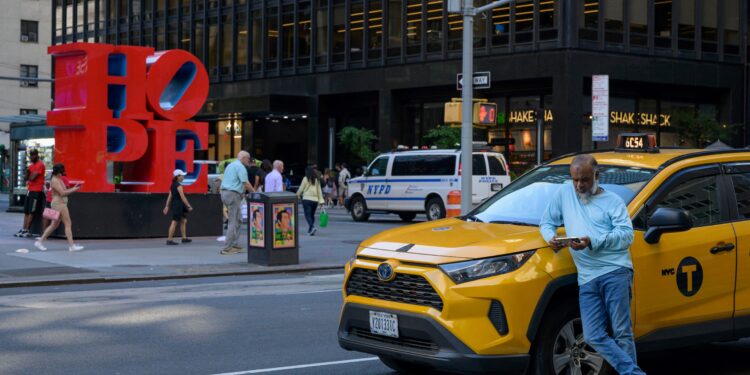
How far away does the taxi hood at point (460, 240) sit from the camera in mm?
6750

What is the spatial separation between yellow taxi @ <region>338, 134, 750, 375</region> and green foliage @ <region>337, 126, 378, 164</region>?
40.7 meters

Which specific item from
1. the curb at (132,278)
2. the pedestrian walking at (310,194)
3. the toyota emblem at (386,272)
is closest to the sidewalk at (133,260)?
the curb at (132,278)

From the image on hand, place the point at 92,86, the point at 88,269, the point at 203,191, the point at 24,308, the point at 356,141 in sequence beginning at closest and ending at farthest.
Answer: the point at 24,308 < the point at 88,269 < the point at 92,86 < the point at 203,191 < the point at 356,141

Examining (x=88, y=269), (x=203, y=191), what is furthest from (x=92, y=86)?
(x=88, y=269)

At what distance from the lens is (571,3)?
42.6 metres

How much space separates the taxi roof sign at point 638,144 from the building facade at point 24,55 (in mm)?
76443


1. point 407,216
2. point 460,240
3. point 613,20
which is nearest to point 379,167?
point 407,216

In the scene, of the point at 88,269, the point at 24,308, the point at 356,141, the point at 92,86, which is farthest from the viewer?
the point at 356,141

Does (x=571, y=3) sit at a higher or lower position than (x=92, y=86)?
higher

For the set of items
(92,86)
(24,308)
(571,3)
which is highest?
(571,3)

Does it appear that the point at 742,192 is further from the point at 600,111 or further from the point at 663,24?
the point at 663,24

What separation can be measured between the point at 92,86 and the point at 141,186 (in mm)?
2648

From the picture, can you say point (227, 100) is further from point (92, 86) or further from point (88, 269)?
point (88, 269)

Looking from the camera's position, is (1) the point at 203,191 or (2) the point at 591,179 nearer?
(2) the point at 591,179
